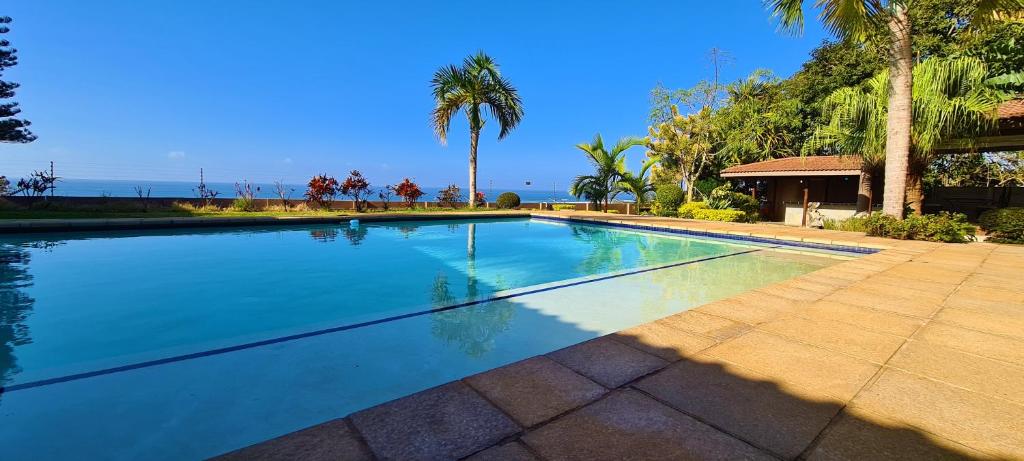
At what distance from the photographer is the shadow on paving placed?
1568 mm

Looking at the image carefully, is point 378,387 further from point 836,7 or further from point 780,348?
point 836,7

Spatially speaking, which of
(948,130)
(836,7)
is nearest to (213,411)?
(836,7)

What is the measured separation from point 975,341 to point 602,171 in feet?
56.1

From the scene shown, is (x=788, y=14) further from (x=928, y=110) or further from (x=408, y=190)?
(x=408, y=190)

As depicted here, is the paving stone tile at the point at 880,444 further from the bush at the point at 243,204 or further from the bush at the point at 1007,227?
the bush at the point at 243,204

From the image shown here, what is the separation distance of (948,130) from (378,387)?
1382cm

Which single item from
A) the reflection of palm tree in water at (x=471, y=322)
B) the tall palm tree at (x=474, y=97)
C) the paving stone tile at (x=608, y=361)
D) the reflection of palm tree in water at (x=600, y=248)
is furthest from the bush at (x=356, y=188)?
the paving stone tile at (x=608, y=361)

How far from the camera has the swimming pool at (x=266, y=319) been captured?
107 inches

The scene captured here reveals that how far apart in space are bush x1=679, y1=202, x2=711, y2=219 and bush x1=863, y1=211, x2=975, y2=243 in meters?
6.69

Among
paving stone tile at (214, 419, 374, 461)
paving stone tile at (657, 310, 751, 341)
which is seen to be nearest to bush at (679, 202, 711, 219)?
paving stone tile at (657, 310, 751, 341)

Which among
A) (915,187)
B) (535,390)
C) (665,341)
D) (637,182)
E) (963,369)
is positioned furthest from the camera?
(637,182)

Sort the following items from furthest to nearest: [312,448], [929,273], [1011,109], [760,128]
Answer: [760,128] < [1011,109] < [929,273] < [312,448]

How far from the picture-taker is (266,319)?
4742 millimetres

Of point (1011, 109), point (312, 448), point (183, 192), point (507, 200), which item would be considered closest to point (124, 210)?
point (507, 200)
